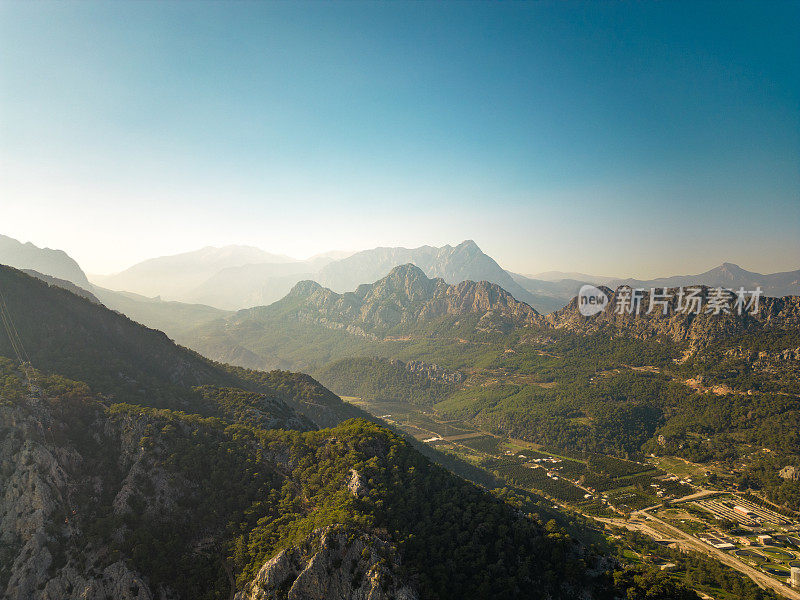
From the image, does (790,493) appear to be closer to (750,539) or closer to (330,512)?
(750,539)

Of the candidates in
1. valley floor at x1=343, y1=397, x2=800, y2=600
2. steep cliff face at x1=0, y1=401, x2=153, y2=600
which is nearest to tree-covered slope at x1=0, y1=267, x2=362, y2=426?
steep cliff face at x1=0, y1=401, x2=153, y2=600

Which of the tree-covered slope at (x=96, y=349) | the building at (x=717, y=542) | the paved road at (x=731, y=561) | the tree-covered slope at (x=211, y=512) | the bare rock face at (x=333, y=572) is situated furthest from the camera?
the building at (x=717, y=542)

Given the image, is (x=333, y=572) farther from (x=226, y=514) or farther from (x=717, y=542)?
(x=717, y=542)

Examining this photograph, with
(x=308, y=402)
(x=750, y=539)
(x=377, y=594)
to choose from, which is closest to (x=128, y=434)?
(x=377, y=594)

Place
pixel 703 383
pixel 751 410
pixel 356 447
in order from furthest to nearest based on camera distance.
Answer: pixel 703 383, pixel 751 410, pixel 356 447

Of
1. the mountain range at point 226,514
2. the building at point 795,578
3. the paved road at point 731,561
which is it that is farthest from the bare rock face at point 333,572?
the building at point 795,578

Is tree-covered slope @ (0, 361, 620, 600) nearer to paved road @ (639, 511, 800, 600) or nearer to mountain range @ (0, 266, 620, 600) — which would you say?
mountain range @ (0, 266, 620, 600)

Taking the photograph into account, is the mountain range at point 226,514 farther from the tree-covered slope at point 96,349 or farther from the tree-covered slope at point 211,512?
the tree-covered slope at point 96,349

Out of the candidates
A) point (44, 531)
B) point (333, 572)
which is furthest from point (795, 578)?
point (44, 531)

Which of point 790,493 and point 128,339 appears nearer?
point 128,339
